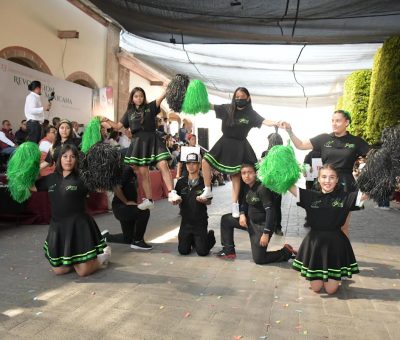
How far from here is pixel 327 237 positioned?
3.57 m

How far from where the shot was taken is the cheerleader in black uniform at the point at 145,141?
465 cm

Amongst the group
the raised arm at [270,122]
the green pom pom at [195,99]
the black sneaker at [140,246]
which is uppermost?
the green pom pom at [195,99]

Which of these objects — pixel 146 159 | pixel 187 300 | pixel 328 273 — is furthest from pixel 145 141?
pixel 328 273

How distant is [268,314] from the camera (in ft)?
9.98

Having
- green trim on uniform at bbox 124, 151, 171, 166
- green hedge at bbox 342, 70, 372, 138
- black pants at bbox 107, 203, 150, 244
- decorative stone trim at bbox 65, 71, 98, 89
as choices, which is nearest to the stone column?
decorative stone trim at bbox 65, 71, 98, 89

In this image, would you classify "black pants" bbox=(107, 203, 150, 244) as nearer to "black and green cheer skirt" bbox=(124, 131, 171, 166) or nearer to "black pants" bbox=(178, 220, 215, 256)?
"black pants" bbox=(178, 220, 215, 256)

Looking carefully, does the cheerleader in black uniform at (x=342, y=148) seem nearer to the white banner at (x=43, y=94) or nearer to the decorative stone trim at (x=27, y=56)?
the white banner at (x=43, y=94)

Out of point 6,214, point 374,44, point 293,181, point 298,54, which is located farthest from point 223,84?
point 293,181

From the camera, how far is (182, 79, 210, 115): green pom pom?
430cm

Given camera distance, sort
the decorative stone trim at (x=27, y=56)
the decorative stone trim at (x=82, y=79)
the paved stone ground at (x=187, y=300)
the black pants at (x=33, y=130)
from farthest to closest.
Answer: the decorative stone trim at (x=82, y=79), the decorative stone trim at (x=27, y=56), the black pants at (x=33, y=130), the paved stone ground at (x=187, y=300)

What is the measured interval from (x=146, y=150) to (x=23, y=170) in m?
1.25

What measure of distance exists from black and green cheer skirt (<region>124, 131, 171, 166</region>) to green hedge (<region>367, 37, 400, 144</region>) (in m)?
4.47

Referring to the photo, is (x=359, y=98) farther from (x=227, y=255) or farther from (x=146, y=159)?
(x=146, y=159)

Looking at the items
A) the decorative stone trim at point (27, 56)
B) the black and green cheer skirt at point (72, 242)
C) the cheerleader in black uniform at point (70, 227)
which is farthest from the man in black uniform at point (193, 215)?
the decorative stone trim at point (27, 56)
